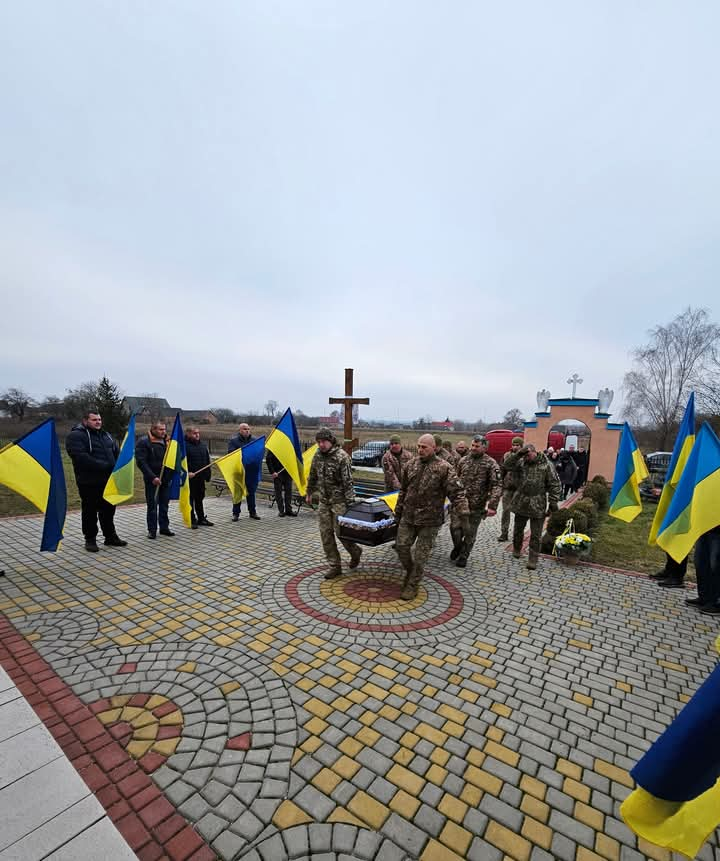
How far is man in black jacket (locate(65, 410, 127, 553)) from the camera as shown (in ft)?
18.8

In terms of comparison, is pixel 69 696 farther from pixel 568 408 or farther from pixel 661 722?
pixel 568 408

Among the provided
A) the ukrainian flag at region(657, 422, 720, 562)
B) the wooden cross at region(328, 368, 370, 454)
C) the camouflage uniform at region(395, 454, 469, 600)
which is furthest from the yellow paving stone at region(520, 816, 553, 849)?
the wooden cross at region(328, 368, 370, 454)

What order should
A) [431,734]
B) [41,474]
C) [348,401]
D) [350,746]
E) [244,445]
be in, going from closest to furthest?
[350,746] → [431,734] → [41,474] → [244,445] → [348,401]

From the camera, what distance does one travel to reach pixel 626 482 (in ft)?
20.2

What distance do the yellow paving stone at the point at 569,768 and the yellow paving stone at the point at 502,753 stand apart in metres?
0.25

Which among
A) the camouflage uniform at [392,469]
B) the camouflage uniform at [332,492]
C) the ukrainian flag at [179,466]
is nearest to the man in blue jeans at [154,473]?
the ukrainian flag at [179,466]

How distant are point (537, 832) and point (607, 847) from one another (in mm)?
344

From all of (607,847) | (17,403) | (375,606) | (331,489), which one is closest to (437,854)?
(607,847)

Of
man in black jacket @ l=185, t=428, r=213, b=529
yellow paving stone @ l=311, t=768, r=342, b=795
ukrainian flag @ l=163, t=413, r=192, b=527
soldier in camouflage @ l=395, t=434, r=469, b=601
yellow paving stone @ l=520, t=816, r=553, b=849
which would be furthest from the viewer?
man in black jacket @ l=185, t=428, r=213, b=529

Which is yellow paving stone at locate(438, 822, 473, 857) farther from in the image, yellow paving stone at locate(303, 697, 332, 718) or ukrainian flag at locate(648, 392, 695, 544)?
ukrainian flag at locate(648, 392, 695, 544)

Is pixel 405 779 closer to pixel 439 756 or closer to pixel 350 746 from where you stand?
pixel 439 756

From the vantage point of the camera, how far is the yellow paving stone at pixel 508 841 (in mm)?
1975

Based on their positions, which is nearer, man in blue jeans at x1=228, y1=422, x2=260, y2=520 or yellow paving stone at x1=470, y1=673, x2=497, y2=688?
yellow paving stone at x1=470, y1=673, x2=497, y2=688

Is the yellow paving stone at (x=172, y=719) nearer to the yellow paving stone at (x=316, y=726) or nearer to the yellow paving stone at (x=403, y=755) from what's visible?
the yellow paving stone at (x=316, y=726)
